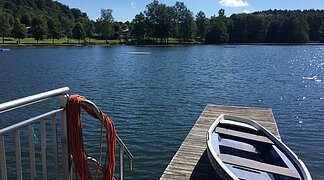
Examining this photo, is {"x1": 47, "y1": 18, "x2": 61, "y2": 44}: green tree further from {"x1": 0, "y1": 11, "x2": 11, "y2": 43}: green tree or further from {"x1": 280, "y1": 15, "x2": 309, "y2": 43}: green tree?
{"x1": 280, "y1": 15, "x2": 309, "y2": 43}: green tree

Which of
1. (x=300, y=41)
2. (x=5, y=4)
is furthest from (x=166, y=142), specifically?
(x=5, y=4)

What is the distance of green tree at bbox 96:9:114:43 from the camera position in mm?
108312

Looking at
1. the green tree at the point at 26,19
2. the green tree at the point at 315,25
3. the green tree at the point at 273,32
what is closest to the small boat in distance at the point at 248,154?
the green tree at the point at 273,32

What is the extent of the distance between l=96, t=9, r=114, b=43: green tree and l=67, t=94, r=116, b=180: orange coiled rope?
10907 cm

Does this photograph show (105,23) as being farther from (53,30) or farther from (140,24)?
(53,30)

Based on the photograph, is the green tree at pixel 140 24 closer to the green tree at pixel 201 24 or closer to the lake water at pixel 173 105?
the green tree at pixel 201 24

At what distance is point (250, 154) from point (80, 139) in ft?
9.92

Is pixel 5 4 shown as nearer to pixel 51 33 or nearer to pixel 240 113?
pixel 51 33

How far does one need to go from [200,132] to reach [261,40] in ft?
375

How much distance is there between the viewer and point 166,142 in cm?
941

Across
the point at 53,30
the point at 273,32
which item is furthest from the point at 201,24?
the point at 53,30

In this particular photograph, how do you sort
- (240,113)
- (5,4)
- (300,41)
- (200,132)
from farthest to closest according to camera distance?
(5,4)
(300,41)
(240,113)
(200,132)

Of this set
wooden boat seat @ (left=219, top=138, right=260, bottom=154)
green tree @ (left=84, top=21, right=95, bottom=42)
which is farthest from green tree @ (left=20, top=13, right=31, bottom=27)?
wooden boat seat @ (left=219, top=138, right=260, bottom=154)

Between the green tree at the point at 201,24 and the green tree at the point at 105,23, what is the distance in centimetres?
3102
